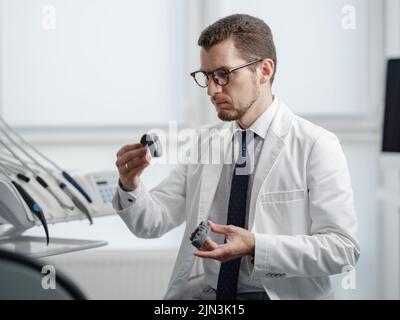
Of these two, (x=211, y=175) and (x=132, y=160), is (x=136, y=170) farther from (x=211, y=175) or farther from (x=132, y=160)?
(x=211, y=175)

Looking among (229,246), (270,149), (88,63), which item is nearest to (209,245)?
(229,246)

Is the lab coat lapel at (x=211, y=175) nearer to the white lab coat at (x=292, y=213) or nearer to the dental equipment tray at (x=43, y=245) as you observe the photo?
the white lab coat at (x=292, y=213)

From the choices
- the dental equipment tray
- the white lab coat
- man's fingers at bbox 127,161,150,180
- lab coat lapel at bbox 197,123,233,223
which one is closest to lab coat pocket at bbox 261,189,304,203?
the white lab coat

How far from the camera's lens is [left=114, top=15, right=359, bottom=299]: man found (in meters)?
0.88

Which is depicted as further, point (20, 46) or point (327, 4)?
point (20, 46)

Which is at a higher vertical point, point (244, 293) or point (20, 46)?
point (20, 46)

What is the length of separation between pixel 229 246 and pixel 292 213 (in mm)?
172

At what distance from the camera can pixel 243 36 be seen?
1.01 metres

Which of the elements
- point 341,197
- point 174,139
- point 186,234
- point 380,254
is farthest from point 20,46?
point 380,254

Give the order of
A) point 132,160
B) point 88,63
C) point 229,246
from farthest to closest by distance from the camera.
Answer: point 88,63 < point 132,160 < point 229,246

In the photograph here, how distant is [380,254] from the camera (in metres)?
1.57
